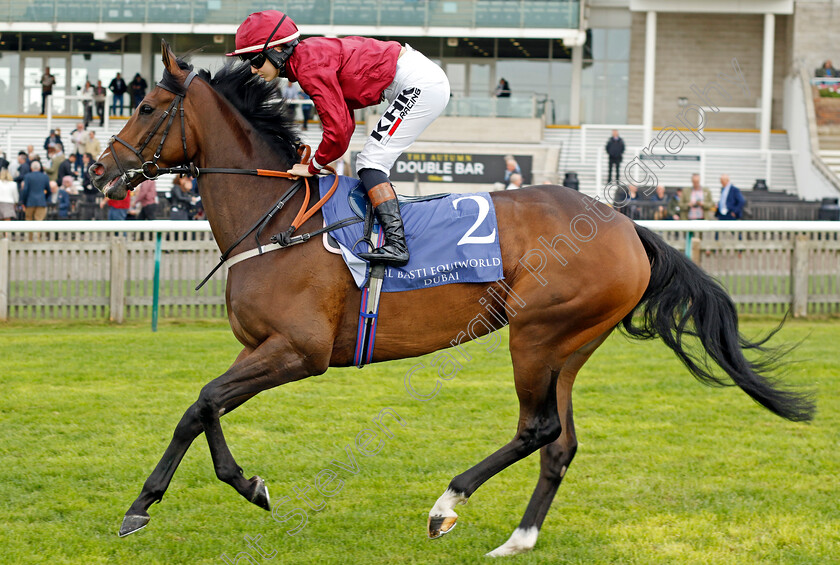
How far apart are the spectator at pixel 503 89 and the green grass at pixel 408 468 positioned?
58.3ft

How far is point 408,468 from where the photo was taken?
484 cm

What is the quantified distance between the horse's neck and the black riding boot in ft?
1.30

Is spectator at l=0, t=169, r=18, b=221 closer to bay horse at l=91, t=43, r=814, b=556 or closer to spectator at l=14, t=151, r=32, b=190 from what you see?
spectator at l=14, t=151, r=32, b=190

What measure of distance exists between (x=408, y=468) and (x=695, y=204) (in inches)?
443

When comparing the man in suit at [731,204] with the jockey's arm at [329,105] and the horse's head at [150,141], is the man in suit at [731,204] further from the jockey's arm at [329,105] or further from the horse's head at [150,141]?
the horse's head at [150,141]

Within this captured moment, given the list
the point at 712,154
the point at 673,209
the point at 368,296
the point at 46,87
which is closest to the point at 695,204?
the point at 673,209

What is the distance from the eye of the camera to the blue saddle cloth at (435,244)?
3.88m

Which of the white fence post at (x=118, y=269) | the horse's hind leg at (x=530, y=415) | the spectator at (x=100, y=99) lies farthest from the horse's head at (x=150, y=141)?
the spectator at (x=100, y=99)

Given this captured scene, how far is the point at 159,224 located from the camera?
9.00 m

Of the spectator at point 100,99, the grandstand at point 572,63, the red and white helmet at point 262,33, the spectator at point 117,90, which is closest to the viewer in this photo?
the red and white helmet at point 262,33

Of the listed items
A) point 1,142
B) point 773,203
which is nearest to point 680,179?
point 773,203

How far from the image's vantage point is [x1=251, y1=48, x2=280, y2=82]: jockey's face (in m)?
3.93

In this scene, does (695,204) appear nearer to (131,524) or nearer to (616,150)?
(616,150)

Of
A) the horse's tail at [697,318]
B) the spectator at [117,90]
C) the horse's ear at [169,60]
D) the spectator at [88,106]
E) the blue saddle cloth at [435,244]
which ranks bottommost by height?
the horse's tail at [697,318]
